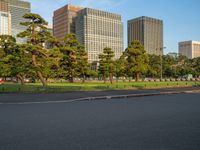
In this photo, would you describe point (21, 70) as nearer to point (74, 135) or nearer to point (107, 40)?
point (74, 135)

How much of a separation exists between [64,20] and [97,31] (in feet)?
77.1

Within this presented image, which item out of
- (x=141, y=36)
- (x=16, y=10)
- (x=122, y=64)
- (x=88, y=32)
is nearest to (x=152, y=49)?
(x=141, y=36)

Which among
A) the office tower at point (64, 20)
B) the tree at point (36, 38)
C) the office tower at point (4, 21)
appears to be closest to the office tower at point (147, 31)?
the office tower at point (64, 20)

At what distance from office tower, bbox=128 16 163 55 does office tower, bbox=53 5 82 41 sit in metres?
41.8

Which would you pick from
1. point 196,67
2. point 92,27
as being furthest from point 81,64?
point 92,27

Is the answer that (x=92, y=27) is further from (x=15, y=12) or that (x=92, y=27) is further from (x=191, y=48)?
(x=191, y=48)

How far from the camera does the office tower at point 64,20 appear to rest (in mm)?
158500

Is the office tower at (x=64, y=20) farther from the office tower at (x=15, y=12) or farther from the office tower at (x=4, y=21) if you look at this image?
the office tower at (x=4, y=21)

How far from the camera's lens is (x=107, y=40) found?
534 feet

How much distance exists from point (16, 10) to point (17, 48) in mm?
150664

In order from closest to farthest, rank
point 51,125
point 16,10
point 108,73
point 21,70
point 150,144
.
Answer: point 150,144, point 51,125, point 21,70, point 108,73, point 16,10

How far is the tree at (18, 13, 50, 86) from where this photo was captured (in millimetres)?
32719

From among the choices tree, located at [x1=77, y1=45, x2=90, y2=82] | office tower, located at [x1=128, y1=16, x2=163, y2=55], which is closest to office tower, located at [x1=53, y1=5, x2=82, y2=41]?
office tower, located at [x1=128, y1=16, x2=163, y2=55]

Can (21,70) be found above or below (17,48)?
below
